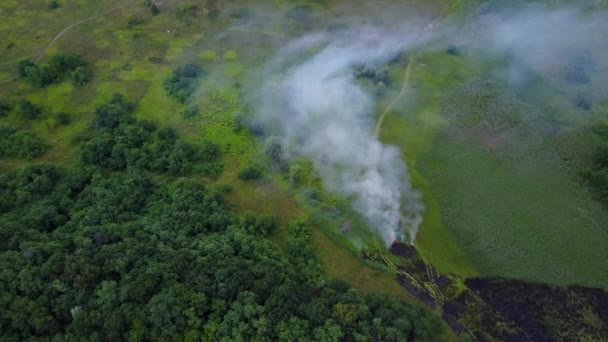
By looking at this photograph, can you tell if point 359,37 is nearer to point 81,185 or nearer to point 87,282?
point 81,185

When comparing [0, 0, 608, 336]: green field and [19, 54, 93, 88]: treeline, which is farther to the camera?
[19, 54, 93, 88]: treeline

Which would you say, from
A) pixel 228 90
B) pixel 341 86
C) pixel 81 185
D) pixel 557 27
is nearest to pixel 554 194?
pixel 341 86

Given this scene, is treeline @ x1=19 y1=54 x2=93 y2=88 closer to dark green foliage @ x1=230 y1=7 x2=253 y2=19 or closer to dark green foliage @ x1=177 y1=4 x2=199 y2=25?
dark green foliage @ x1=177 y1=4 x2=199 y2=25

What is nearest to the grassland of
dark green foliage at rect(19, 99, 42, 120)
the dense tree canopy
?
dark green foliage at rect(19, 99, 42, 120)

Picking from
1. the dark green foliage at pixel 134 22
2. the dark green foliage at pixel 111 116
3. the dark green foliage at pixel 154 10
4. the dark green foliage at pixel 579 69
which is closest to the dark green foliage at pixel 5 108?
the dark green foliage at pixel 111 116

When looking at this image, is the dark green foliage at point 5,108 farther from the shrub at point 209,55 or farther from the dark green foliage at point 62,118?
the shrub at point 209,55

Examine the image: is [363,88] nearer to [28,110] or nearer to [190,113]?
[190,113]

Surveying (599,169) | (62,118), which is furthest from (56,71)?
(599,169)
